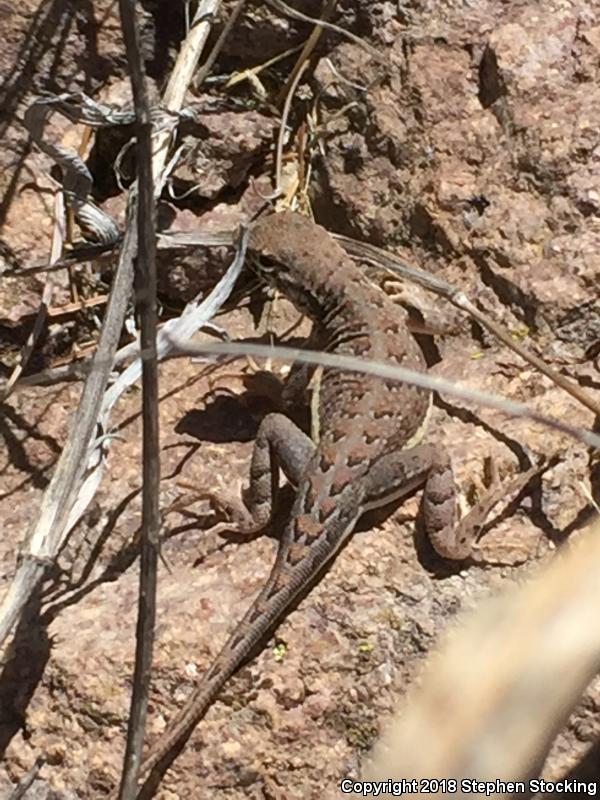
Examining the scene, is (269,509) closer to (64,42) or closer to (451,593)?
(451,593)

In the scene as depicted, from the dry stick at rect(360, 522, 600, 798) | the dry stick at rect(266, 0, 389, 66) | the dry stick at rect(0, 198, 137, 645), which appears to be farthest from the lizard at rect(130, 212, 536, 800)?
the dry stick at rect(360, 522, 600, 798)

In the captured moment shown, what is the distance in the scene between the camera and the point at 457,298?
329cm

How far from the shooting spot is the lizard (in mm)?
2826

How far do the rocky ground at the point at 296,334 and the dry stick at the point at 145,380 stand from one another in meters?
0.85

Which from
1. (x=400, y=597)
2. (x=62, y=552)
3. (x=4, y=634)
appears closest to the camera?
(x=4, y=634)

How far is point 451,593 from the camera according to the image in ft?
9.70

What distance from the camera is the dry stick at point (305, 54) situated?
3.92 meters

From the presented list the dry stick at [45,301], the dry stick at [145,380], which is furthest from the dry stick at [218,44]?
the dry stick at [145,380]

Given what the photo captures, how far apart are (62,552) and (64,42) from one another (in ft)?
6.77

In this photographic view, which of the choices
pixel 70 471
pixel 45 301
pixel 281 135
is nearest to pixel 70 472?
pixel 70 471

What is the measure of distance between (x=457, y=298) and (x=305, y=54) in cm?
140

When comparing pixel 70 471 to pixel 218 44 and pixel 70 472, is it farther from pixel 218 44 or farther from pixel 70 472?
pixel 218 44

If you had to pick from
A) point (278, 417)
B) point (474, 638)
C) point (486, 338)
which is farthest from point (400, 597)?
point (474, 638)

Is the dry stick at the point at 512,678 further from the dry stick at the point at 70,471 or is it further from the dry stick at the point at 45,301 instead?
the dry stick at the point at 45,301
